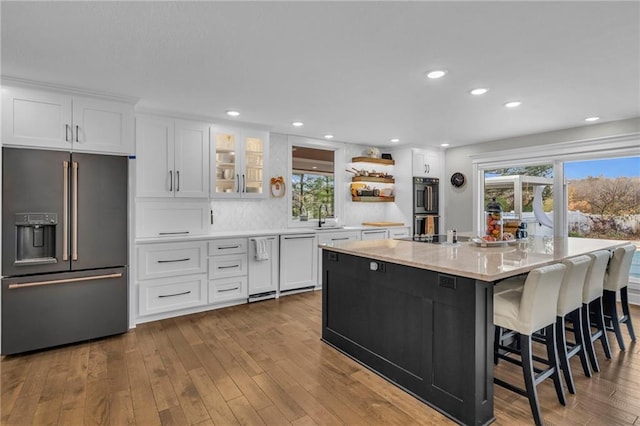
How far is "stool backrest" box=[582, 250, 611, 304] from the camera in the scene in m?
2.67

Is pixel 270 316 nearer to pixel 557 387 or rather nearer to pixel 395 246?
pixel 395 246

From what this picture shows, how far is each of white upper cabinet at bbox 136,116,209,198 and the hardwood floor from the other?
1707 millimetres

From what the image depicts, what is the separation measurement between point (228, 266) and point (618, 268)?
13.3 ft

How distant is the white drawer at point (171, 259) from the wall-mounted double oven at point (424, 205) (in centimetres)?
386

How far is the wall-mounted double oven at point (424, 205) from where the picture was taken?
627 centimetres

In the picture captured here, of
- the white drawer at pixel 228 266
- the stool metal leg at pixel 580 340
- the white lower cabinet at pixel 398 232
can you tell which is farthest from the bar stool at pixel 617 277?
the white drawer at pixel 228 266

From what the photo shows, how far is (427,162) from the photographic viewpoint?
6.43m

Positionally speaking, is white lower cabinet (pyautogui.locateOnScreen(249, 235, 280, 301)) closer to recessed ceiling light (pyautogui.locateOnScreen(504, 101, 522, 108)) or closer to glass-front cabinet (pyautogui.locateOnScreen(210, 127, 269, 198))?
glass-front cabinet (pyautogui.locateOnScreen(210, 127, 269, 198))

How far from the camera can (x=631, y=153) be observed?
4.45 m

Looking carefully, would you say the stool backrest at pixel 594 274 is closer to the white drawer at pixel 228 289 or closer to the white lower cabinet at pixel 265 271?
the white lower cabinet at pixel 265 271

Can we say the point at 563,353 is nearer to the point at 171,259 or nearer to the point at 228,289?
the point at 228,289

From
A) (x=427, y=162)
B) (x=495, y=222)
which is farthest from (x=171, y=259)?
(x=427, y=162)

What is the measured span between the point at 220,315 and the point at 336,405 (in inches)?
88.1

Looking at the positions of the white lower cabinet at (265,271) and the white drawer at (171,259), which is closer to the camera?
the white drawer at (171,259)
